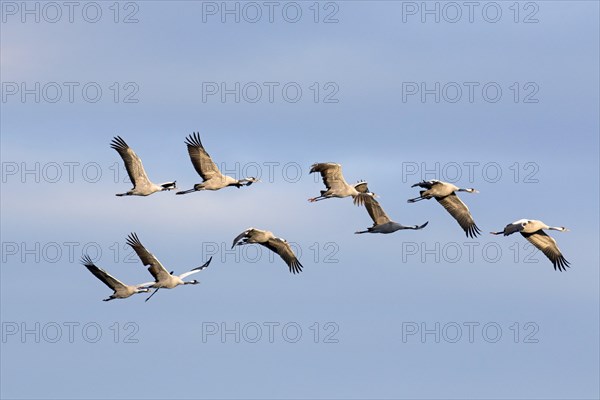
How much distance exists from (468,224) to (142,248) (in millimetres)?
13016

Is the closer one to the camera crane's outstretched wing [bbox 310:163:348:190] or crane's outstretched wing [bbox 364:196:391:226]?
crane's outstretched wing [bbox 310:163:348:190]

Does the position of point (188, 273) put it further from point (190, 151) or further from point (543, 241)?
point (543, 241)

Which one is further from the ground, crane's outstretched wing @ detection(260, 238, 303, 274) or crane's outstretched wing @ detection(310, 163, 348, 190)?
crane's outstretched wing @ detection(310, 163, 348, 190)

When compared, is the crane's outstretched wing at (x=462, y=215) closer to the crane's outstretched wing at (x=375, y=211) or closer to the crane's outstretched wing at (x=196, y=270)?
the crane's outstretched wing at (x=375, y=211)

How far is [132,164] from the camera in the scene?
69375mm

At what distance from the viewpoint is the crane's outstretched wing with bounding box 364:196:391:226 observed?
234ft

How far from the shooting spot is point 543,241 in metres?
71.5

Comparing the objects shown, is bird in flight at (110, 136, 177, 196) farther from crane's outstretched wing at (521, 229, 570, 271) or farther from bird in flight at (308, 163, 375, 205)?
crane's outstretched wing at (521, 229, 570, 271)

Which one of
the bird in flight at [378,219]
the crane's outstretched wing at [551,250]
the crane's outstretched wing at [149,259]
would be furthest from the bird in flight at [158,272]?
the crane's outstretched wing at [551,250]

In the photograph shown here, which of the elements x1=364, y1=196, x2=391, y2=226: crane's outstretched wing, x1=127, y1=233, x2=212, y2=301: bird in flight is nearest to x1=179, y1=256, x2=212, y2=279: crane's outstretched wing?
x1=127, y1=233, x2=212, y2=301: bird in flight

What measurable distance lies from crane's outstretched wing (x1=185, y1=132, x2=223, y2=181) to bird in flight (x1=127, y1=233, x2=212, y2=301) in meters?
3.64

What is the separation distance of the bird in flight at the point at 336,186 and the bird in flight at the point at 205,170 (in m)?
3.42

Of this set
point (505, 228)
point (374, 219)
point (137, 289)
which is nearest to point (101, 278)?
point (137, 289)

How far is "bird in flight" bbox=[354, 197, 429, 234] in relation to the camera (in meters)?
71.2
